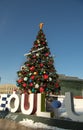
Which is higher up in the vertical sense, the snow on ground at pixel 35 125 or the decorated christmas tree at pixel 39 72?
the decorated christmas tree at pixel 39 72

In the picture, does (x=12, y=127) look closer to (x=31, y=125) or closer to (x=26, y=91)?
(x=31, y=125)

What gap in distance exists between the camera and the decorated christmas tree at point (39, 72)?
15516 millimetres

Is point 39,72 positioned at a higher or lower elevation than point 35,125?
higher

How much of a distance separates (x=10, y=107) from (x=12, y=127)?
2.39 m

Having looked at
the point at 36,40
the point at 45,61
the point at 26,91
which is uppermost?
the point at 36,40

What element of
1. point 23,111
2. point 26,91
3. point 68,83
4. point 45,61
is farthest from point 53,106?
point 68,83

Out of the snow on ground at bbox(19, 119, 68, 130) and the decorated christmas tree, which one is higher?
the decorated christmas tree

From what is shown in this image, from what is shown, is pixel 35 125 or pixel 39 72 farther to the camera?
pixel 39 72

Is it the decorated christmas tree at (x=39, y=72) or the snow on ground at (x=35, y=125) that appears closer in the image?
the snow on ground at (x=35, y=125)

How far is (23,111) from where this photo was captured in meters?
10.3

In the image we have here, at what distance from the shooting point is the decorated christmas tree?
15516 millimetres

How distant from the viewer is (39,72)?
16.0 meters

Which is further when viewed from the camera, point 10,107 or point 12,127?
point 10,107

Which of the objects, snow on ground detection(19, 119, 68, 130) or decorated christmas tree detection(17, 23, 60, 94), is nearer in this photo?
snow on ground detection(19, 119, 68, 130)
